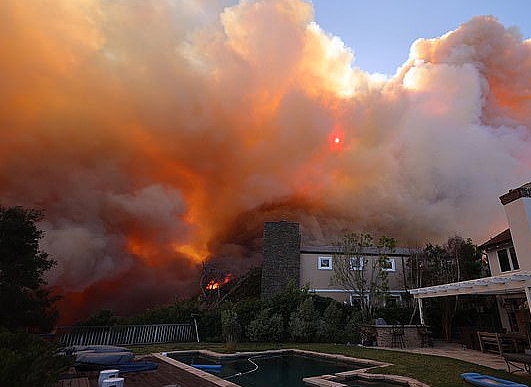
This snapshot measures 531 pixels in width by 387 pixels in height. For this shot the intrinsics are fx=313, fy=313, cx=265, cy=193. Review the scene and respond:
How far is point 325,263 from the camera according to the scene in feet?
86.9

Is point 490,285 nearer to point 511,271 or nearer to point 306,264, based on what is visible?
point 511,271

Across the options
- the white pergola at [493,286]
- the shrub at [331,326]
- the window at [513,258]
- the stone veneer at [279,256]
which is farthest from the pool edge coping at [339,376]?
the stone veneer at [279,256]

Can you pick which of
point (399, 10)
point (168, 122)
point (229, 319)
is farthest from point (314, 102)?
point (229, 319)

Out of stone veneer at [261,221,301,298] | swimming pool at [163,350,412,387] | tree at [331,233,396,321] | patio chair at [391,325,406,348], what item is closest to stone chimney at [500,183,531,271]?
patio chair at [391,325,406,348]

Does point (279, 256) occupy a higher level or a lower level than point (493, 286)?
higher

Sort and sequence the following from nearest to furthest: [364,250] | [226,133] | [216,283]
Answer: [226,133] < [364,250] < [216,283]

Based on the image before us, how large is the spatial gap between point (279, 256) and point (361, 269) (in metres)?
6.68

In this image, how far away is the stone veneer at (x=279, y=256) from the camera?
25797 mm

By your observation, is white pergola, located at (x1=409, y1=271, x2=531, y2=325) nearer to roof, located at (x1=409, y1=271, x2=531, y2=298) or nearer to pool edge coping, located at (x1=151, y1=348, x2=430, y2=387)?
roof, located at (x1=409, y1=271, x2=531, y2=298)

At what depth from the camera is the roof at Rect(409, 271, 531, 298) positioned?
36.9ft

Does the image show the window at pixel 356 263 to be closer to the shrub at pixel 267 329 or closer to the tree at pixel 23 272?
the shrub at pixel 267 329

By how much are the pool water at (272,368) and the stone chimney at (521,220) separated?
9588mm

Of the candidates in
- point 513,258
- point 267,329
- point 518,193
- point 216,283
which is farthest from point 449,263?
point 216,283

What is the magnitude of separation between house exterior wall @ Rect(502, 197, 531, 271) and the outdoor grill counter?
568 cm
